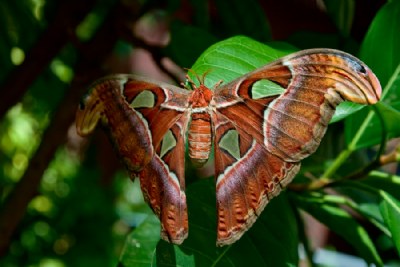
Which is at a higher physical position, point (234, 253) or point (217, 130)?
point (217, 130)

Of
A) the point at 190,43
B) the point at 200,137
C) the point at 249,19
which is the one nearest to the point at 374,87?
the point at 200,137

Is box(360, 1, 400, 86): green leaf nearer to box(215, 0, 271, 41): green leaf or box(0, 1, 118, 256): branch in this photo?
box(215, 0, 271, 41): green leaf

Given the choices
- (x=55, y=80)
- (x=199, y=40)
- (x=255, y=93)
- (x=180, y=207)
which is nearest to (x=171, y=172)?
(x=180, y=207)

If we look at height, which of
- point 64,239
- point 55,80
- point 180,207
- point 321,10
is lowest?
point 64,239

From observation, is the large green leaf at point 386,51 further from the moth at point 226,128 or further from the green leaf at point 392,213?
the moth at point 226,128

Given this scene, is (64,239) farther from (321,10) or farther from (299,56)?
(299,56)

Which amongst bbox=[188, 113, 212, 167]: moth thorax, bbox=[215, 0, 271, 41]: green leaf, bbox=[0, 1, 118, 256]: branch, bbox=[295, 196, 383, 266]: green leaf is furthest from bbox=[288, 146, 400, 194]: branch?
bbox=[0, 1, 118, 256]: branch

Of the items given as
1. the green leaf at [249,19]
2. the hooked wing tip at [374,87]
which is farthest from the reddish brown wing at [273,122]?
the green leaf at [249,19]

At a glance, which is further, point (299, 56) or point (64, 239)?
point (64, 239)
